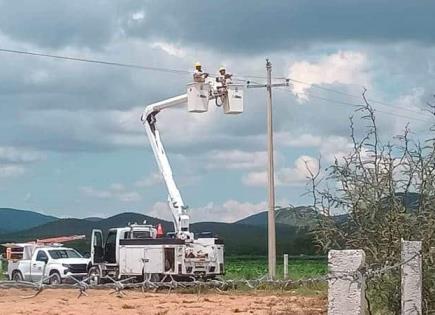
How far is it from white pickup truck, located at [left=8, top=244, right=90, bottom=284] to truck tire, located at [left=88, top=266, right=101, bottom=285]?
0.82m

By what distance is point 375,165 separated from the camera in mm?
10859

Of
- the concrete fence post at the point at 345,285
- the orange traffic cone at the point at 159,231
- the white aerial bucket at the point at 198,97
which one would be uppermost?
the white aerial bucket at the point at 198,97

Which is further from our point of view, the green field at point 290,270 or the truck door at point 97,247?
the green field at point 290,270

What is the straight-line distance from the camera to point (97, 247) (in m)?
34.3

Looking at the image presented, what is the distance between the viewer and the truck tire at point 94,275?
31695 millimetres

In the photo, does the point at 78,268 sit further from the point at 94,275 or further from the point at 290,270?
the point at 290,270

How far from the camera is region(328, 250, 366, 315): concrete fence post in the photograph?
22.4ft

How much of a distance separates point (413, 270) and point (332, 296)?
2.68 m

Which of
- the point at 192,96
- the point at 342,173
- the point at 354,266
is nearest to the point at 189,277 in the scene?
the point at 192,96

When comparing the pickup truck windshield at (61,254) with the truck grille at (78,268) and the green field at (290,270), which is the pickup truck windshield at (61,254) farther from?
the green field at (290,270)

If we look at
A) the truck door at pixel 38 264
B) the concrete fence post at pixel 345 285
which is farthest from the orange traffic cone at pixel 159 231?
the concrete fence post at pixel 345 285

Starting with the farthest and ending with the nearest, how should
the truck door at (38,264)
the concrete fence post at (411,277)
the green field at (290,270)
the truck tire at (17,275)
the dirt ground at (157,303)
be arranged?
1. the truck tire at (17,275)
2. the green field at (290,270)
3. the truck door at (38,264)
4. the dirt ground at (157,303)
5. the concrete fence post at (411,277)

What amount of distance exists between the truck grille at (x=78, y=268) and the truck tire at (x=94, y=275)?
32.8 inches

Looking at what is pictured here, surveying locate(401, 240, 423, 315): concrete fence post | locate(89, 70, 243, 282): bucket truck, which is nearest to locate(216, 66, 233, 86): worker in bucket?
locate(89, 70, 243, 282): bucket truck
